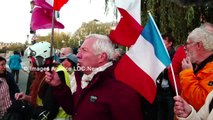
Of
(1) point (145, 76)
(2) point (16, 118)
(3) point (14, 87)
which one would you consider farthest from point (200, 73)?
(3) point (14, 87)

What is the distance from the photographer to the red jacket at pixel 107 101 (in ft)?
9.57

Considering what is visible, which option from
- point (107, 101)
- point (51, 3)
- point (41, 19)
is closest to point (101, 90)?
point (107, 101)

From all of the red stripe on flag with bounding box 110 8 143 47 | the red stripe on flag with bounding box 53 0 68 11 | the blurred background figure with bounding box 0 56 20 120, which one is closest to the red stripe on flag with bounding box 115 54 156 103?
the red stripe on flag with bounding box 110 8 143 47

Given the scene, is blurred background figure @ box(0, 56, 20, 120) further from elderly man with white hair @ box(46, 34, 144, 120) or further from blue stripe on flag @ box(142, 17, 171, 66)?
blue stripe on flag @ box(142, 17, 171, 66)

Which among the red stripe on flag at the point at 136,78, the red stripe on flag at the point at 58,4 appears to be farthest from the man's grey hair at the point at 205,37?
the red stripe on flag at the point at 58,4

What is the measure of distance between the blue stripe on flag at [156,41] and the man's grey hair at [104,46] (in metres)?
0.57

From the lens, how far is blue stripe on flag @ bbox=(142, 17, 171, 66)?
102 inches

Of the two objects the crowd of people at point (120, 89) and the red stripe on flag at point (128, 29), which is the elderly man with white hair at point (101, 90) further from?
the red stripe on flag at point (128, 29)

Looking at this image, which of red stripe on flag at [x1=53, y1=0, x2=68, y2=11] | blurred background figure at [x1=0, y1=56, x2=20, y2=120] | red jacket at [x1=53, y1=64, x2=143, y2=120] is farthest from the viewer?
blurred background figure at [x1=0, y1=56, x2=20, y2=120]

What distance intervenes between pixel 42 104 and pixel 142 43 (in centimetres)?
170

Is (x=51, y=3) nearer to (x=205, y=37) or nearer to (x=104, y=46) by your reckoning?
(x=104, y=46)

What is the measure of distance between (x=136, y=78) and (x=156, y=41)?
0.93 feet

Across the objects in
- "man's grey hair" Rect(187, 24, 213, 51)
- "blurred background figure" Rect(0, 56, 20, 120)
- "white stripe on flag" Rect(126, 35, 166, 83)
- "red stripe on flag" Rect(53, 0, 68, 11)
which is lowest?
"blurred background figure" Rect(0, 56, 20, 120)

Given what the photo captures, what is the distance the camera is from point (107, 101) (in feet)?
9.64
